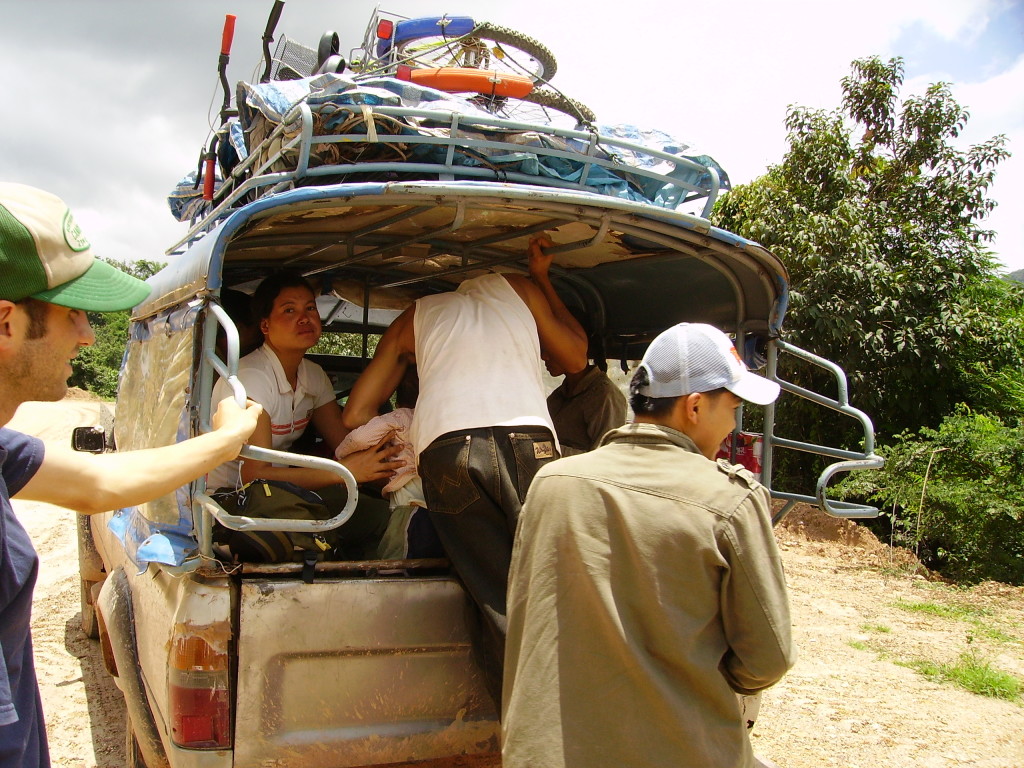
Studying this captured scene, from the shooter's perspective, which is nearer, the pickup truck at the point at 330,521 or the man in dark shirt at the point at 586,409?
the pickup truck at the point at 330,521

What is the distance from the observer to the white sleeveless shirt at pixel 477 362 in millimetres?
2752

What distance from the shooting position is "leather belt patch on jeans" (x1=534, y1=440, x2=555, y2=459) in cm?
276

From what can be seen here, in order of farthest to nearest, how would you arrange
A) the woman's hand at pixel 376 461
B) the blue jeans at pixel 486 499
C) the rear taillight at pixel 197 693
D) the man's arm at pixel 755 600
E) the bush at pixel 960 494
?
the bush at pixel 960 494
the woman's hand at pixel 376 461
the blue jeans at pixel 486 499
the rear taillight at pixel 197 693
the man's arm at pixel 755 600

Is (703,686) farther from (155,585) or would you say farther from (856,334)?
(856,334)

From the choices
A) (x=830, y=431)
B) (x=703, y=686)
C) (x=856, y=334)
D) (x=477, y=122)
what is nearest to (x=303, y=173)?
(x=477, y=122)

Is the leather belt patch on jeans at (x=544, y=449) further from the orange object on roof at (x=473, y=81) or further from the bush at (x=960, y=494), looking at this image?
the bush at (x=960, y=494)

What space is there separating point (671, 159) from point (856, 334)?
22.8 ft

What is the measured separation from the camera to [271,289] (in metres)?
3.56

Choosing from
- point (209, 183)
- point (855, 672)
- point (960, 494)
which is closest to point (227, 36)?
point (209, 183)

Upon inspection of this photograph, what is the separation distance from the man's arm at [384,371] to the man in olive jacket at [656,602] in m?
1.32

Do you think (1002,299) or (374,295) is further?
(1002,299)

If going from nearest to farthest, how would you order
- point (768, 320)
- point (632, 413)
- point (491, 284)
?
point (632, 413)
point (491, 284)
point (768, 320)

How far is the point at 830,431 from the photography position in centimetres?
1066

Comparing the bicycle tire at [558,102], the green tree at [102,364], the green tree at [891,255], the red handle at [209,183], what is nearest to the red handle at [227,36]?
the red handle at [209,183]
